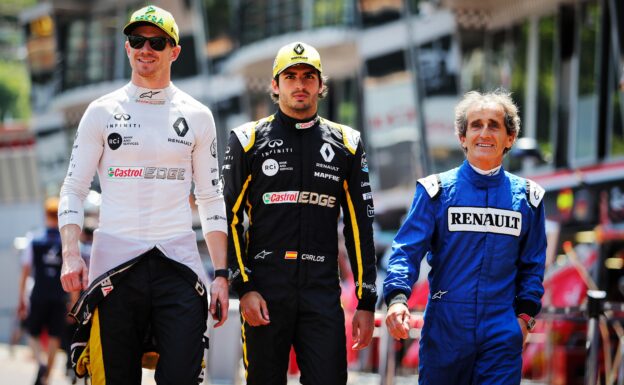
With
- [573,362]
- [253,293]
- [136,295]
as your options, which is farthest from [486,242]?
[573,362]

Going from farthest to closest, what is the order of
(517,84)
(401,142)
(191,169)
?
(401,142) < (517,84) < (191,169)

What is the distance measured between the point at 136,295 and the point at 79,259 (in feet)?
1.02

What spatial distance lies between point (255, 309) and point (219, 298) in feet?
0.74

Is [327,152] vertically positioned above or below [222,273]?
above

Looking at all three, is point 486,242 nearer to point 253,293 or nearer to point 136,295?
point 253,293

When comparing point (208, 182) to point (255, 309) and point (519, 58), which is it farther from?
point (519, 58)

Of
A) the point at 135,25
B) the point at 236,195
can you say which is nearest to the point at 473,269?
the point at 236,195

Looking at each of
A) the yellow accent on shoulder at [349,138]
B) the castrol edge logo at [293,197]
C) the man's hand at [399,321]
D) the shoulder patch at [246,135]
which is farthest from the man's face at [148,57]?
the man's hand at [399,321]

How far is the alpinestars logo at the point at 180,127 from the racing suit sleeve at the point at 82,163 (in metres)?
0.35

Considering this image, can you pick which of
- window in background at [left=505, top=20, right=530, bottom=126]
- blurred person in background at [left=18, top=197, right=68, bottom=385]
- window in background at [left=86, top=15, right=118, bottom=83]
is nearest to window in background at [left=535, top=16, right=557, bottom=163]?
window in background at [left=505, top=20, right=530, bottom=126]

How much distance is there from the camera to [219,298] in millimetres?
5914

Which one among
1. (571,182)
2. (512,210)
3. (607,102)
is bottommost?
(512,210)

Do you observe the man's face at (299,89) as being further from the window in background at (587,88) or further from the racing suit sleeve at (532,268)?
the window in background at (587,88)

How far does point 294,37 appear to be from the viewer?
20531mm
